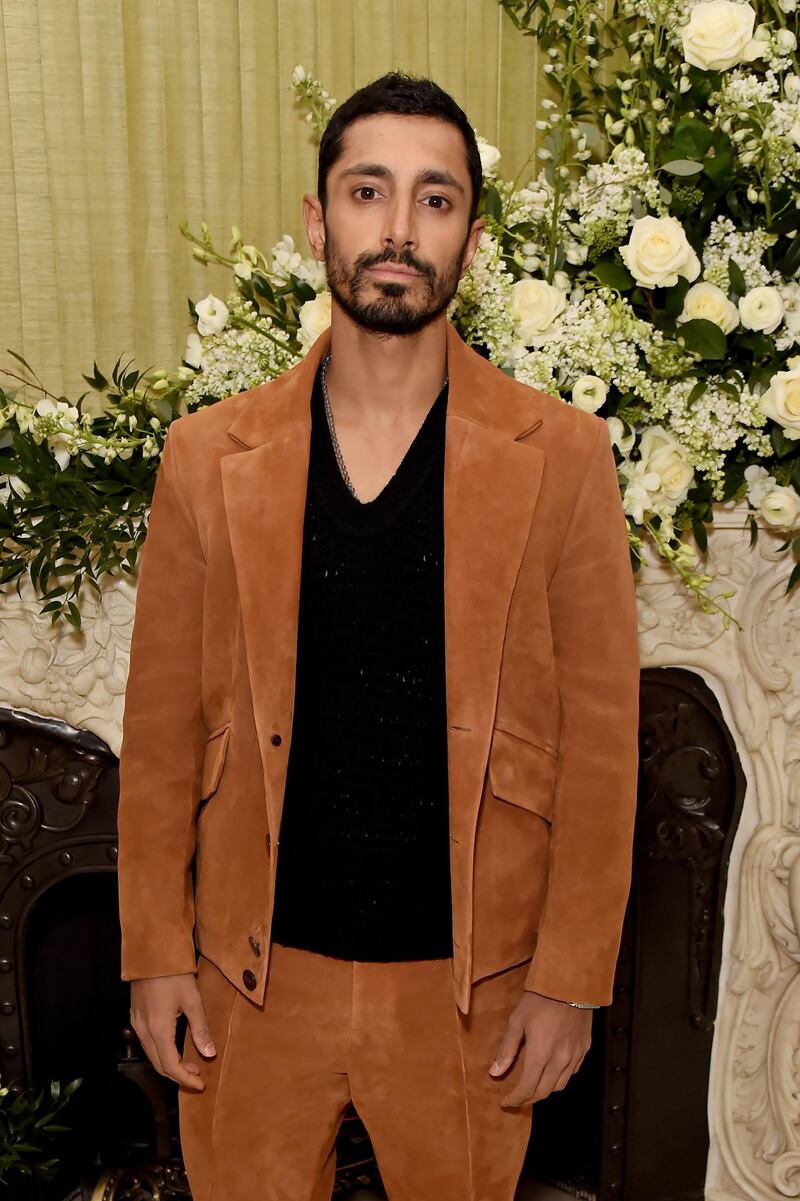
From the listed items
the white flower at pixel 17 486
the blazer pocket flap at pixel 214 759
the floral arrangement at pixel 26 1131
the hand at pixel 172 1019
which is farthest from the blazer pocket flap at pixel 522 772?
the floral arrangement at pixel 26 1131

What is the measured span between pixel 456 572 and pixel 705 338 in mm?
718

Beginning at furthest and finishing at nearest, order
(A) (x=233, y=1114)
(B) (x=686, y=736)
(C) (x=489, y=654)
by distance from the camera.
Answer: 1. (B) (x=686, y=736)
2. (A) (x=233, y=1114)
3. (C) (x=489, y=654)

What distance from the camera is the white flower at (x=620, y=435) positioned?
6.50 ft

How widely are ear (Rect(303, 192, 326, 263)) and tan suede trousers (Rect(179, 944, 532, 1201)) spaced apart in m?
0.93

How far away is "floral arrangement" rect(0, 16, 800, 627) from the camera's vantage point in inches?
75.6

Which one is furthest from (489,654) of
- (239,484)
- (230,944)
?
(230,944)

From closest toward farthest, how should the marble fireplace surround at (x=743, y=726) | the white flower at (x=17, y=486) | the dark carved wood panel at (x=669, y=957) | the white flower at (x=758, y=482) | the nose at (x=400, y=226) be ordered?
1. the nose at (x=400, y=226)
2. the white flower at (x=17, y=486)
3. the white flower at (x=758, y=482)
4. the marble fireplace surround at (x=743, y=726)
5. the dark carved wood panel at (x=669, y=957)

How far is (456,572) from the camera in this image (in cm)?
148

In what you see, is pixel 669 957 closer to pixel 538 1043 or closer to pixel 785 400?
pixel 538 1043

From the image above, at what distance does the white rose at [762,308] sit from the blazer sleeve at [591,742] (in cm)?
53

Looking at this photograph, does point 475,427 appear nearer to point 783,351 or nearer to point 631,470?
point 631,470

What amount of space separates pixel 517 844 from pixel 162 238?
1.36 m

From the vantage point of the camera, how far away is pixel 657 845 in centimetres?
246

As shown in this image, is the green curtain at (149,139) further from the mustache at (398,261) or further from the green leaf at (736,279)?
the mustache at (398,261)
